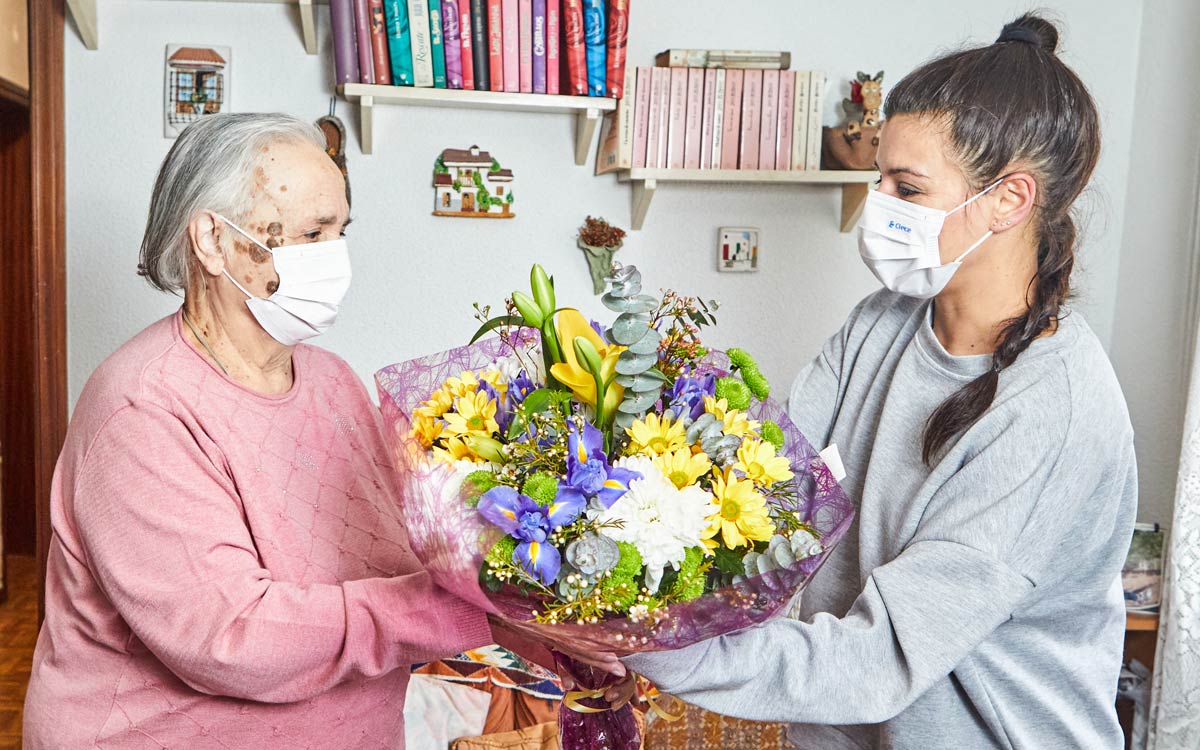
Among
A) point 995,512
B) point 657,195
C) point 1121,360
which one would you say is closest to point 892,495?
point 995,512

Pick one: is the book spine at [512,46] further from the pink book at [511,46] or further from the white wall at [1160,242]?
the white wall at [1160,242]

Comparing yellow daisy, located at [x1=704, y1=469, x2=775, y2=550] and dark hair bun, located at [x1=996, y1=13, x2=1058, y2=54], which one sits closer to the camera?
yellow daisy, located at [x1=704, y1=469, x2=775, y2=550]

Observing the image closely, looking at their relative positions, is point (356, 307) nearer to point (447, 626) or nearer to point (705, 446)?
point (447, 626)

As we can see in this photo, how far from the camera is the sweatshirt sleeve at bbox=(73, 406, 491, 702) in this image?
3.62 feet

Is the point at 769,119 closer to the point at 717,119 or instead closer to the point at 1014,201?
the point at 717,119

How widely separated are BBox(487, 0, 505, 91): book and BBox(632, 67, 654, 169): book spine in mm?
364

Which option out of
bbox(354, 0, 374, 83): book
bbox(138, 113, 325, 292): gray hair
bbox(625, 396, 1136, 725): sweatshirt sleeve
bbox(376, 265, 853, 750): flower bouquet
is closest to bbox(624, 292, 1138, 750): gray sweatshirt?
bbox(625, 396, 1136, 725): sweatshirt sleeve

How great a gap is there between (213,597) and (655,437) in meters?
0.56

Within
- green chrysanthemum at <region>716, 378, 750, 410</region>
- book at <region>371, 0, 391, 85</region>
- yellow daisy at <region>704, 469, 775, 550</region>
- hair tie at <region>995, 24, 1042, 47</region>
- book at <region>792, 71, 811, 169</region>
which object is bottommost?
yellow daisy at <region>704, 469, 775, 550</region>

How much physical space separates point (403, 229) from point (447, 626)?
1803mm

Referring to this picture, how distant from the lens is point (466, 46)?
251 centimetres

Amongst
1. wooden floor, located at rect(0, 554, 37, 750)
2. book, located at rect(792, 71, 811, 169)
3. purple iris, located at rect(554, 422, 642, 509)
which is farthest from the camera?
book, located at rect(792, 71, 811, 169)

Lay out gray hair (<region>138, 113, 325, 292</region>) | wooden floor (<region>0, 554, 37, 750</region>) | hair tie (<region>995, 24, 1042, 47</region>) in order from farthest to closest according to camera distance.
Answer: wooden floor (<region>0, 554, 37, 750</region>), gray hair (<region>138, 113, 325, 292</region>), hair tie (<region>995, 24, 1042, 47</region>)

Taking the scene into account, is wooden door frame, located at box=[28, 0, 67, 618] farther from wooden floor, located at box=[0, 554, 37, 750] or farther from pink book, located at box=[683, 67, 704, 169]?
pink book, located at box=[683, 67, 704, 169]
